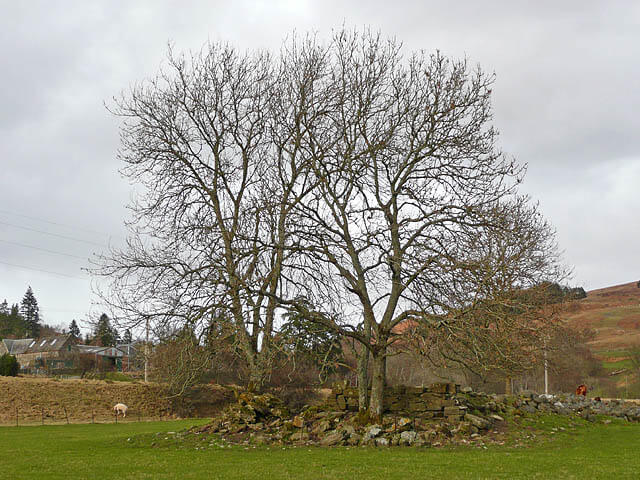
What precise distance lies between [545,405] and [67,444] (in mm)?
16586

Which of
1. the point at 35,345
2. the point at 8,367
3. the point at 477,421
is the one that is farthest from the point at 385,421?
Result: the point at 35,345

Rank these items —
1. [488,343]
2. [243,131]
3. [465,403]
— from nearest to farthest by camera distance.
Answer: [488,343]
[465,403]
[243,131]

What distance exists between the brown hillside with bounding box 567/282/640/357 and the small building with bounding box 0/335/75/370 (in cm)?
5203

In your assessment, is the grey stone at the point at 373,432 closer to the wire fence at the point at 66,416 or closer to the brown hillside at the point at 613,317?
the wire fence at the point at 66,416

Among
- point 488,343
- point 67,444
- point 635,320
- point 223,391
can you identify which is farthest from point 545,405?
point 635,320

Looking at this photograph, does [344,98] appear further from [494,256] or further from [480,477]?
[480,477]

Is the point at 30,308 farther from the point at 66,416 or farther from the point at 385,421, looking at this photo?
the point at 385,421

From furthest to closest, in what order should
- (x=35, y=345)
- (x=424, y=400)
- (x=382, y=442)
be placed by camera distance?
(x=35, y=345), (x=424, y=400), (x=382, y=442)

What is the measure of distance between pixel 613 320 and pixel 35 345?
273ft

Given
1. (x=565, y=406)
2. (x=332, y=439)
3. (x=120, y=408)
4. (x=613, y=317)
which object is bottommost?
(x=120, y=408)

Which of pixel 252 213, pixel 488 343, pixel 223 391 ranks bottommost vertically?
pixel 223 391

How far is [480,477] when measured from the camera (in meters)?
10.2

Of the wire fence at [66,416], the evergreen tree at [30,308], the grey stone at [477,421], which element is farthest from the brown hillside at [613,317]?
the evergreen tree at [30,308]

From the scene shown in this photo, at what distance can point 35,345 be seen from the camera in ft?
237
